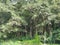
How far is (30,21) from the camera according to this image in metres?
14.8

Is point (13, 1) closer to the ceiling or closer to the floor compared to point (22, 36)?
closer to the ceiling

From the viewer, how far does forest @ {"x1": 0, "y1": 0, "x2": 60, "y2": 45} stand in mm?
14109

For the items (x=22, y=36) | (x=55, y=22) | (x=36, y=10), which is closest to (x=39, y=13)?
(x=36, y=10)

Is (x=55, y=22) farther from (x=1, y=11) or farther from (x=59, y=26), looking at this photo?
(x=1, y=11)

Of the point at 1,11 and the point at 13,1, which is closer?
the point at 1,11

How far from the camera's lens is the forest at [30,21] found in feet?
46.3

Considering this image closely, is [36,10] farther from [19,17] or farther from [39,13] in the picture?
[19,17]

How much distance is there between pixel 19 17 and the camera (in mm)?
14492

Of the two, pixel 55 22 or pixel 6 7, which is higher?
pixel 6 7

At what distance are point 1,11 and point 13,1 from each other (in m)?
1.65

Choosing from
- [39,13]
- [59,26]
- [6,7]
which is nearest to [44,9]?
[39,13]

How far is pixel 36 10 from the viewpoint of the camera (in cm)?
1427

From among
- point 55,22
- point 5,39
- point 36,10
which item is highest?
point 36,10

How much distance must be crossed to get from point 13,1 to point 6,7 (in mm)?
1273
